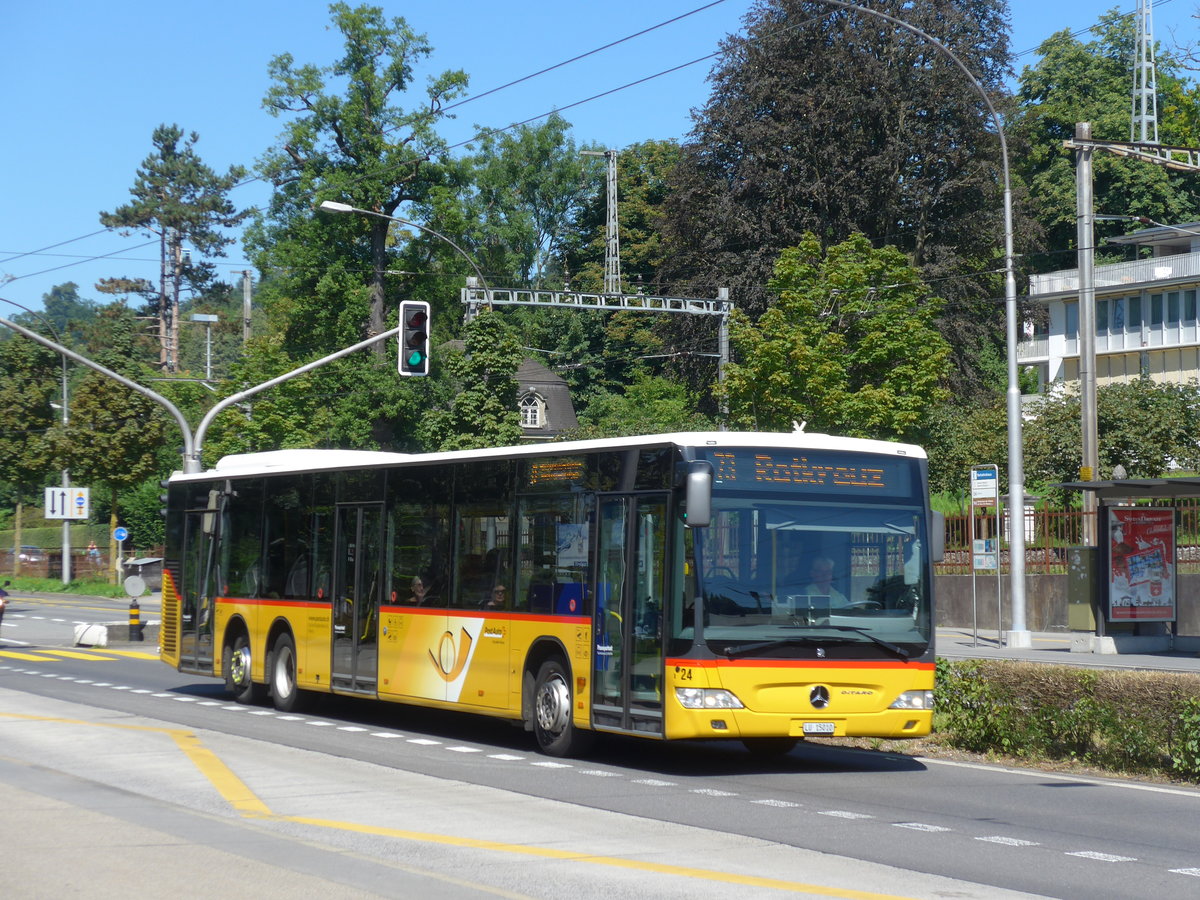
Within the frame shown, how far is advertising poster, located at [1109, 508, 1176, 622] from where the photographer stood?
2742cm

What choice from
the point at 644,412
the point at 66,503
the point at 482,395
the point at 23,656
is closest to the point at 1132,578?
the point at 23,656

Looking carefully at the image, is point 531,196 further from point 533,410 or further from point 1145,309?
point 1145,309

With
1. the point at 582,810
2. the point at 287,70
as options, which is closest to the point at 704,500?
the point at 582,810

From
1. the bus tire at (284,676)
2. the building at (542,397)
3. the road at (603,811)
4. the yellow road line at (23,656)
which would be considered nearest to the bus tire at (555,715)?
the road at (603,811)

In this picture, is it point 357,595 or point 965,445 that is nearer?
point 357,595

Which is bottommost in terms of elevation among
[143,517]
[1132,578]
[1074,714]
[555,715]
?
[555,715]

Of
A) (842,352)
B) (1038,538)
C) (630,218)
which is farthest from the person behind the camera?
(630,218)

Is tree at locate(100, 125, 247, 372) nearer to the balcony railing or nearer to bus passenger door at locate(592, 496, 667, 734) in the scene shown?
the balcony railing

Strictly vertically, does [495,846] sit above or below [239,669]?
below

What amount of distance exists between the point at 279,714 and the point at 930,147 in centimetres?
3563

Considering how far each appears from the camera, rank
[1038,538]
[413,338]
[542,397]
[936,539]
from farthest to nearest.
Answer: [542,397], [1038,538], [413,338], [936,539]

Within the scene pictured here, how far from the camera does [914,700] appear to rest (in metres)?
13.8

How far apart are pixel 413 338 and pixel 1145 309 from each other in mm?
55342

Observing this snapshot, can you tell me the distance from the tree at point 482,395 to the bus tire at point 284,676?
37.1 metres
